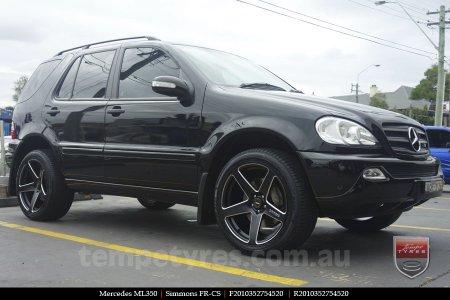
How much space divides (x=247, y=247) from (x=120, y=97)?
1.99 metres

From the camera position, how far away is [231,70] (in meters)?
4.89

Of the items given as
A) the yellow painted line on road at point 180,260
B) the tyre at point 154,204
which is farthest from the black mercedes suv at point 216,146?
the tyre at point 154,204

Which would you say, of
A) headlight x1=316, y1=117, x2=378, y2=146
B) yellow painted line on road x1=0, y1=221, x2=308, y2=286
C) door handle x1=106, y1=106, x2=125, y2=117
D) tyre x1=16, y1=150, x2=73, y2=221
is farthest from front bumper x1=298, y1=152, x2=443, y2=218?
tyre x1=16, y1=150, x2=73, y2=221

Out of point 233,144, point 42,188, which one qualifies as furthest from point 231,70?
point 42,188

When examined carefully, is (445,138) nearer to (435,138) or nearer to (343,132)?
(435,138)

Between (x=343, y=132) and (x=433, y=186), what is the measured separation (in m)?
0.98

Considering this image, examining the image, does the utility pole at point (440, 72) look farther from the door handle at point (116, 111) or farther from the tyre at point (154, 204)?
the door handle at point (116, 111)

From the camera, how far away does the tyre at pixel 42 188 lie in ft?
18.0

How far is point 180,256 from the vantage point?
160 inches

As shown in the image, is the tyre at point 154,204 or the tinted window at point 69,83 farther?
the tyre at point 154,204

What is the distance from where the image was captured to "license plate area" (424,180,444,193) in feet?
13.0

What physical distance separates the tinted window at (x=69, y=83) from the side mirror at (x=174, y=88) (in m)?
1.70
